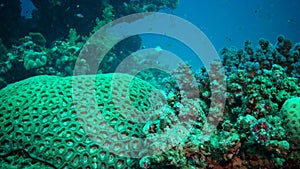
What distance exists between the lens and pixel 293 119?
2576mm

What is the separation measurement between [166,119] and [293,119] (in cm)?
145

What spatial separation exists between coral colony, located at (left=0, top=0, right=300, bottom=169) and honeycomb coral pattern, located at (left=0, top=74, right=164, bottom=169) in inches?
0.5

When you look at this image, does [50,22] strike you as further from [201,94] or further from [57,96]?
[201,94]

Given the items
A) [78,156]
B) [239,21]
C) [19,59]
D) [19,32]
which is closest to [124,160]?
[78,156]

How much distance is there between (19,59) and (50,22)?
10.3ft

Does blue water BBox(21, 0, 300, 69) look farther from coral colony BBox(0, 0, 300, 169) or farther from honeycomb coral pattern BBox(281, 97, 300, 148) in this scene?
honeycomb coral pattern BBox(281, 97, 300, 148)

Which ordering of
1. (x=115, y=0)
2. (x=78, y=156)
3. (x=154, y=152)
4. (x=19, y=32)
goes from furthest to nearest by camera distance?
(x=115, y=0) < (x=19, y=32) < (x=78, y=156) < (x=154, y=152)

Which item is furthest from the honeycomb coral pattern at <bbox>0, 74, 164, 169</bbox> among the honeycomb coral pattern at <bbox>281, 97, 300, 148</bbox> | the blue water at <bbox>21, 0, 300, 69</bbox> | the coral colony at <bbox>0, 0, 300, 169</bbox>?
the blue water at <bbox>21, 0, 300, 69</bbox>

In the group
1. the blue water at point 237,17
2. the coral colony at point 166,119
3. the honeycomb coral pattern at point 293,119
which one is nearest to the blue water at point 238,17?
the blue water at point 237,17

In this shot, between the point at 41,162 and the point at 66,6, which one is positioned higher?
the point at 66,6

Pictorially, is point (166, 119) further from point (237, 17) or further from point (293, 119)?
point (237, 17)

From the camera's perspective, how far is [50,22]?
11250 mm

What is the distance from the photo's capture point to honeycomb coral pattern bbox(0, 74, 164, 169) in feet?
9.96

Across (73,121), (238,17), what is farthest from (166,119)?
(238,17)
